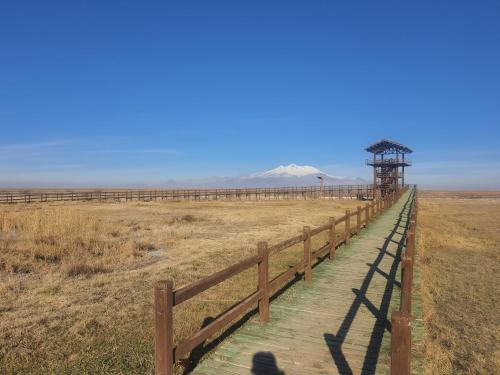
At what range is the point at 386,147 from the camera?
5612 centimetres

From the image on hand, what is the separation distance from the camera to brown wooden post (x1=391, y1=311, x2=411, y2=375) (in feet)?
11.2

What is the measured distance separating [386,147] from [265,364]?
55496 mm

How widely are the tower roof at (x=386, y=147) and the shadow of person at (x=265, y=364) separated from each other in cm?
5304

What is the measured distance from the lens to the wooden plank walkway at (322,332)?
5.04 meters

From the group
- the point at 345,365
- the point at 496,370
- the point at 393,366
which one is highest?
the point at 393,366

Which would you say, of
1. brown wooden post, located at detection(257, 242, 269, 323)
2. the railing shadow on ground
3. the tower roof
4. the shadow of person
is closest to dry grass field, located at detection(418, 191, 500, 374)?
the railing shadow on ground

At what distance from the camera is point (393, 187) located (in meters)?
55.8

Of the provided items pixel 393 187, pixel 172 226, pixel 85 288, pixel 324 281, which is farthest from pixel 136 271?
pixel 393 187

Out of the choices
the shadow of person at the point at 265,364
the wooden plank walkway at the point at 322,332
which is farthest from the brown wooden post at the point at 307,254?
the shadow of person at the point at 265,364

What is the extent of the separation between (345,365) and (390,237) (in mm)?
12013

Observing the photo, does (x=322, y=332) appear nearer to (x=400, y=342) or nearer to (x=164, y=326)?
(x=400, y=342)

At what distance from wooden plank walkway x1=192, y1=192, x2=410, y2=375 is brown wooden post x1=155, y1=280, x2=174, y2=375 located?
88cm

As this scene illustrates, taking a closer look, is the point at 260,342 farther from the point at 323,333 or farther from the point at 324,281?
the point at 324,281

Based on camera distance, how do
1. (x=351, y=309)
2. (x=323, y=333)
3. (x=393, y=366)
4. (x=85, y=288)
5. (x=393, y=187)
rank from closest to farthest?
1. (x=393, y=366)
2. (x=323, y=333)
3. (x=351, y=309)
4. (x=85, y=288)
5. (x=393, y=187)
